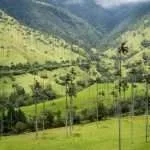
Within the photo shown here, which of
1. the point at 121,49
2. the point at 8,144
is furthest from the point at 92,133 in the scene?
the point at 121,49

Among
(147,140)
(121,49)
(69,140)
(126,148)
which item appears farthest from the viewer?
(69,140)

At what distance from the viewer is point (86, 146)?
158m

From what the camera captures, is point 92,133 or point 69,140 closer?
point 69,140

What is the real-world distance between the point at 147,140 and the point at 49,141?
38507mm

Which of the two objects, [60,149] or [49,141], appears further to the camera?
[49,141]

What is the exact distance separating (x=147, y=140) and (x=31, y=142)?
152 ft

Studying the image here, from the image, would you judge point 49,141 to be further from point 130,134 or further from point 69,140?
point 130,134

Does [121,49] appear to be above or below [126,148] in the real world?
above

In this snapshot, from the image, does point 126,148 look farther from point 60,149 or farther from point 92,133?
point 92,133

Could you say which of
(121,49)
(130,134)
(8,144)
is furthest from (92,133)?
(121,49)

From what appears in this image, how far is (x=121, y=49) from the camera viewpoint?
12538 cm

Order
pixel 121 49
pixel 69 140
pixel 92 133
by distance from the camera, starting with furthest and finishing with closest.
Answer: pixel 92 133 → pixel 69 140 → pixel 121 49

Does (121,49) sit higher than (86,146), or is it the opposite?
(121,49)

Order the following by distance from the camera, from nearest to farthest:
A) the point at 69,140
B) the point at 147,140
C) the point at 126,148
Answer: the point at 126,148 < the point at 147,140 < the point at 69,140
